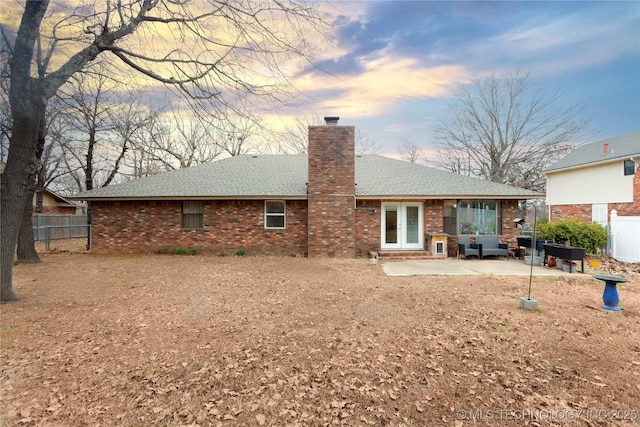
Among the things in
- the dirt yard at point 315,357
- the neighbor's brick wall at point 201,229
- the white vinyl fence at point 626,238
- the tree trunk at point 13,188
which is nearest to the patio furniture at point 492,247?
the white vinyl fence at point 626,238

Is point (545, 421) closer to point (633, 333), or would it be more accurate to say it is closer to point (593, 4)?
point (633, 333)

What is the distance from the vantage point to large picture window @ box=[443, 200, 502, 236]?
40.2 feet

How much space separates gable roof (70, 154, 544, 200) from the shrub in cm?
161

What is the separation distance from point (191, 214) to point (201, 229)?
0.78 metres

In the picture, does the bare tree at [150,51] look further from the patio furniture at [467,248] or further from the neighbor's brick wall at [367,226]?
the patio furniture at [467,248]

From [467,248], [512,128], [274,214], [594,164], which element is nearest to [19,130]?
[274,214]

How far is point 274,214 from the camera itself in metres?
12.3

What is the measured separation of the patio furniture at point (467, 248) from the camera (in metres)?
11.5

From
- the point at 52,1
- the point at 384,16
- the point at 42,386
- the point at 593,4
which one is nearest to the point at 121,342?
the point at 42,386

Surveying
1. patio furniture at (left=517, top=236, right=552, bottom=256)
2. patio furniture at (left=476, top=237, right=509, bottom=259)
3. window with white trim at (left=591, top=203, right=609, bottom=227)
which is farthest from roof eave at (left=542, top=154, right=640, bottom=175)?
patio furniture at (left=476, top=237, right=509, bottom=259)

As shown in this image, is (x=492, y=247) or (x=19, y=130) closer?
(x=19, y=130)

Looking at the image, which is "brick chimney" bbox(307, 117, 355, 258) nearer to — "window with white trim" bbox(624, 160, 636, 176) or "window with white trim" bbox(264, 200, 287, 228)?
"window with white trim" bbox(264, 200, 287, 228)

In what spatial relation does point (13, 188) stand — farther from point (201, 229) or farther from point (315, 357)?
point (201, 229)

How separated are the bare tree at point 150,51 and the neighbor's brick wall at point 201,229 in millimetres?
6229
